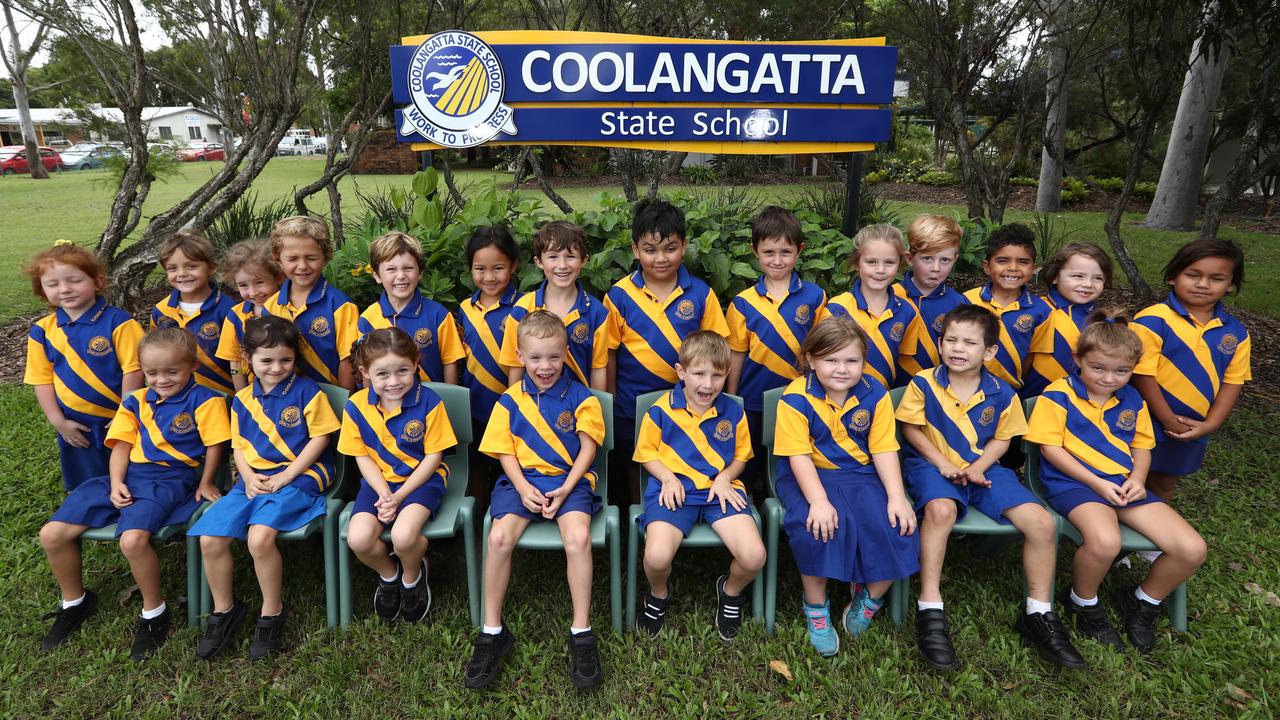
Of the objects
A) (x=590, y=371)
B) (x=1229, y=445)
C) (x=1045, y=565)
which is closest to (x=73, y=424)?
(x=590, y=371)

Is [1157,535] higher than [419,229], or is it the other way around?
[419,229]

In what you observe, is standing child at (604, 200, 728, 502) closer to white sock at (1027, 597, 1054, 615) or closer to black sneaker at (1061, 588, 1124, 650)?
white sock at (1027, 597, 1054, 615)

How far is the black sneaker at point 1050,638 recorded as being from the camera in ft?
7.65

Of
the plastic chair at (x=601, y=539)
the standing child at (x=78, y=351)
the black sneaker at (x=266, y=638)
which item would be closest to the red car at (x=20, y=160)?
the standing child at (x=78, y=351)

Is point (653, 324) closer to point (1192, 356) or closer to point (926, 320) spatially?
point (926, 320)

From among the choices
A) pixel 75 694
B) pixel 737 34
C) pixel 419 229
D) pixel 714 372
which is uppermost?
pixel 737 34

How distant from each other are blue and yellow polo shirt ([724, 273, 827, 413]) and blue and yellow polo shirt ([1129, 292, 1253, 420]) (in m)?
1.29

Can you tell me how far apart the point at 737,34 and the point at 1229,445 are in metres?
7.73

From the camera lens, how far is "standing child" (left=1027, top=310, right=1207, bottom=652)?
7.94 feet

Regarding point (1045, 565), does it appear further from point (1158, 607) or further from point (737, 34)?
point (737, 34)

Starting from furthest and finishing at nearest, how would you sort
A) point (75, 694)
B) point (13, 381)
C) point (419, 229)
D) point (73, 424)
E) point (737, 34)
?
point (737, 34) → point (13, 381) → point (419, 229) → point (73, 424) → point (75, 694)

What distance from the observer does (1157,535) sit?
7.91 ft

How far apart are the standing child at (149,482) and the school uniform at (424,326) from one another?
662 millimetres

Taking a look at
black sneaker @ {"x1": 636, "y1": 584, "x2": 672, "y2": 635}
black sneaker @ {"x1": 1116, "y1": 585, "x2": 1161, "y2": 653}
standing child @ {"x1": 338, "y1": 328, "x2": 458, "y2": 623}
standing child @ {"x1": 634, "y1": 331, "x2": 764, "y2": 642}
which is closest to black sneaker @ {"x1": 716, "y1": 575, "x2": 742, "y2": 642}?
standing child @ {"x1": 634, "y1": 331, "x2": 764, "y2": 642}
